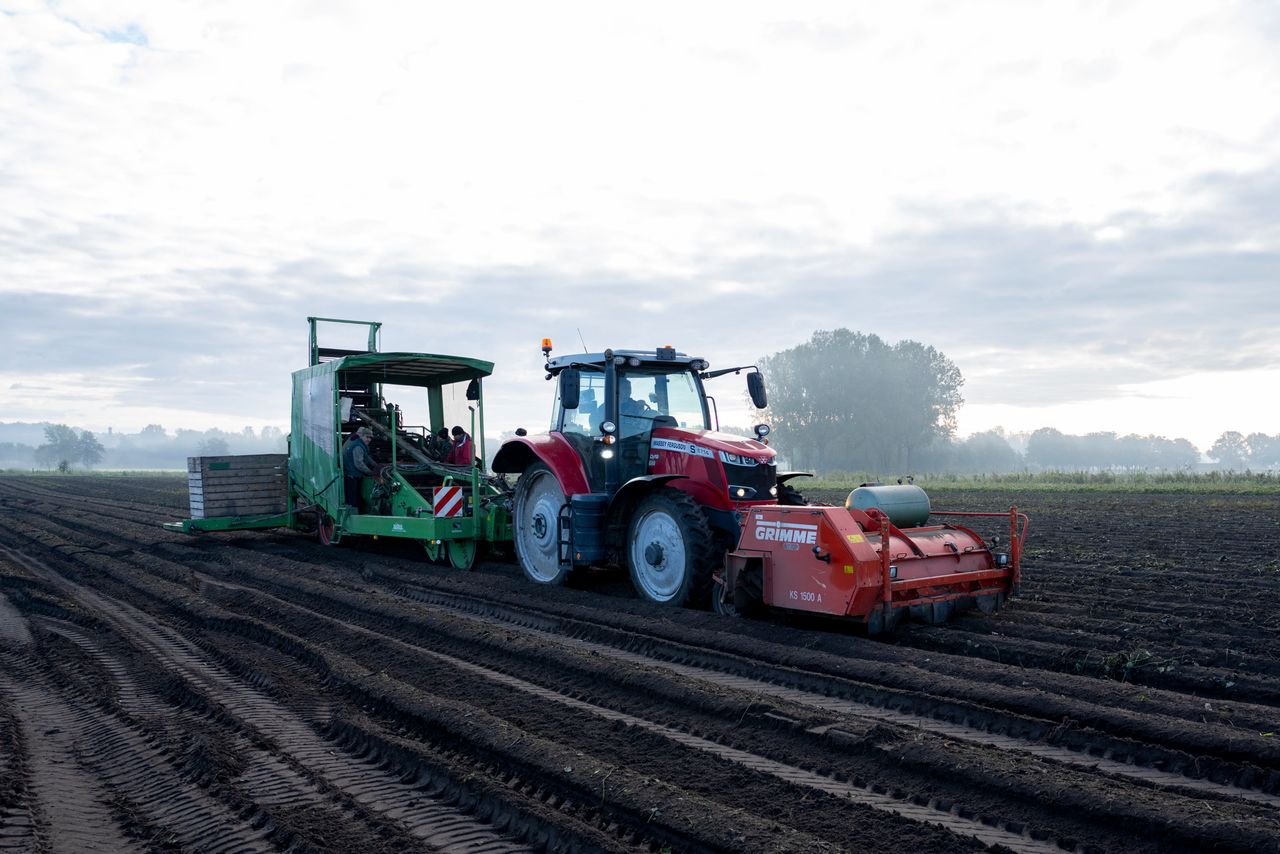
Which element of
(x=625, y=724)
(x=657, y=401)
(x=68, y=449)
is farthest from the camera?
(x=68, y=449)

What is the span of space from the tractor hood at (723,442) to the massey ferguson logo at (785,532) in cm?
103

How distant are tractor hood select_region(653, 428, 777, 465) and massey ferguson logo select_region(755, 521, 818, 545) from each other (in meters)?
1.03

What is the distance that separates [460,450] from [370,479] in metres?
1.32

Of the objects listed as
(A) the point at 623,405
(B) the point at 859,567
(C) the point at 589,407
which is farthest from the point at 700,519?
(C) the point at 589,407

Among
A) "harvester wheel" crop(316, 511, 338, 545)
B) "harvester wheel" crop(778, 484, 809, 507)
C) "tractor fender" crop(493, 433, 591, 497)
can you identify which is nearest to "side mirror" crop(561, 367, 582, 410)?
"tractor fender" crop(493, 433, 591, 497)

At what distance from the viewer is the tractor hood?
8477 mm

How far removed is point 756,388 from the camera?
9031mm

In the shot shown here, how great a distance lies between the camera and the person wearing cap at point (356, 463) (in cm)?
1263

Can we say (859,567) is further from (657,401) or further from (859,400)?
(859,400)

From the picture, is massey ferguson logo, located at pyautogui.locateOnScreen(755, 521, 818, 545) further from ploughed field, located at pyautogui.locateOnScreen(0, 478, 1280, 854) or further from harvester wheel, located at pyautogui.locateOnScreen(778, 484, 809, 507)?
harvester wheel, located at pyautogui.locateOnScreen(778, 484, 809, 507)

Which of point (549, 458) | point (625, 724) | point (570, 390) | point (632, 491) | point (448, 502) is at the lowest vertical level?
point (625, 724)

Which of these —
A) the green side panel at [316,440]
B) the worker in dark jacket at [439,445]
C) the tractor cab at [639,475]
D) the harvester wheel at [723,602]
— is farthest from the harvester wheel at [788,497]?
the green side panel at [316,440]

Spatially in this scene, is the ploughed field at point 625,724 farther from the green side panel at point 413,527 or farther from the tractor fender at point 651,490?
the green side panel at point 413,527

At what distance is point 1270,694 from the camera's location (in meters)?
5.57
